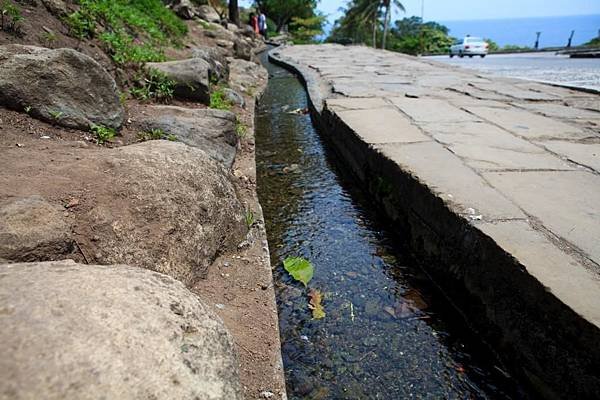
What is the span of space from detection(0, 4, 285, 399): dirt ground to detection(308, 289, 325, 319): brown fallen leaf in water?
27 cm

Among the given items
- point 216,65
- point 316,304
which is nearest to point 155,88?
point 216,65

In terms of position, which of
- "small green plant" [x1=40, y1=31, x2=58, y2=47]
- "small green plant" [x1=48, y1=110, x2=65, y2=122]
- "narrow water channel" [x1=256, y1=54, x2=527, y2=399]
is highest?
"small green plant" [x1=40, y1=31, x2=58, y2=47]

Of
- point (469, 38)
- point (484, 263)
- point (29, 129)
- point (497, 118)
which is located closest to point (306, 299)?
point (484, 263)

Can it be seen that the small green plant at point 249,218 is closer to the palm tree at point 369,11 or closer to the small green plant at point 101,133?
the small green plant at point 101,133

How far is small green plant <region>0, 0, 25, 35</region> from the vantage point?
284 centimetres

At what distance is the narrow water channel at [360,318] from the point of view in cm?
161

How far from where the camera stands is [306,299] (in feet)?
6.82

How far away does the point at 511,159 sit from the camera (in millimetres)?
2670

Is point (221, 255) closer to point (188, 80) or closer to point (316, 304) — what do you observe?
point (316, 304)

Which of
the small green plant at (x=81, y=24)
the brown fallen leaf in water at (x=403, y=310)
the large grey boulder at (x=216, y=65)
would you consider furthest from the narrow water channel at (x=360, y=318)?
the large grey boulder at (x=216, y=65)

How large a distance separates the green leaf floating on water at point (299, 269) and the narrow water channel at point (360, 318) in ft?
0.12

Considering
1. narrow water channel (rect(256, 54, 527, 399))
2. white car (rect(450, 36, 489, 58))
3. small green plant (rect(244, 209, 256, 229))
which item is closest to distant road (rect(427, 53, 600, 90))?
narrow water channel (rect(256, 54, 527, 399))

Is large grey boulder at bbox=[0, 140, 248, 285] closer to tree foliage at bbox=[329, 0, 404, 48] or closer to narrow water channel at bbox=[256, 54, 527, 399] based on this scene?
narrow water channel at bbox=[256, 54, 527, 399]

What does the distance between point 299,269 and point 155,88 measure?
7.79 feet
